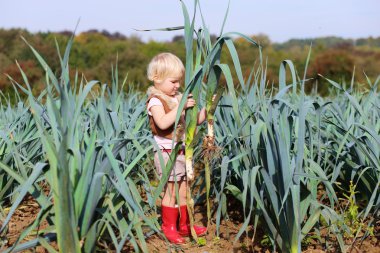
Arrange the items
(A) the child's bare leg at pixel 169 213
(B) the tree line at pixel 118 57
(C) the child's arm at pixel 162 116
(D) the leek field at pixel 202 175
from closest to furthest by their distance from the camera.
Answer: (D) the leek field at pixel 202 175, (C) the child's arm at pixel 162 116, (A) the child's bare leg at pixel 169 213, (B) the tree line at pixel 118 57

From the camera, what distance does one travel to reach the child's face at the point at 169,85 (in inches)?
83.3

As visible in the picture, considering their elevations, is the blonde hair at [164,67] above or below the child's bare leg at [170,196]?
above

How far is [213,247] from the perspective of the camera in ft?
6.46

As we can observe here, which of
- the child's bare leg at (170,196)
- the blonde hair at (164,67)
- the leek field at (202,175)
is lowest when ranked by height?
the child's bare leg at (170,196)

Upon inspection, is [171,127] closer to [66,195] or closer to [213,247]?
[213,247]

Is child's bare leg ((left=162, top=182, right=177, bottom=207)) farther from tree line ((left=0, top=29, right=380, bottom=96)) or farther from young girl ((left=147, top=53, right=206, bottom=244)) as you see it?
tree line ((left=0, top=29, right=380, bottom=96))

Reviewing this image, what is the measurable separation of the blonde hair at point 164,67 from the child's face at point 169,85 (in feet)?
0.06

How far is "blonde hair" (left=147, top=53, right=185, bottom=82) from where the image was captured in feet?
6.87

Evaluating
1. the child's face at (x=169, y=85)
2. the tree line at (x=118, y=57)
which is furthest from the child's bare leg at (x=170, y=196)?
the tree line at (x=118, y=57)

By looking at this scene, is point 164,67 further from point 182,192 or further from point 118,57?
point 118,57

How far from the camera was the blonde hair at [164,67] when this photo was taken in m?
2.09

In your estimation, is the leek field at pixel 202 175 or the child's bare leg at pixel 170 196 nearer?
the leek field at pixel 202 175

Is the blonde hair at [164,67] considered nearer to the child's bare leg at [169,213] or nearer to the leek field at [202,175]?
the leek field at [202,175]

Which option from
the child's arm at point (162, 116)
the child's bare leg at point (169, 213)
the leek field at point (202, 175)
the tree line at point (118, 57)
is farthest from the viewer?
the tree line at point (118, 57)
